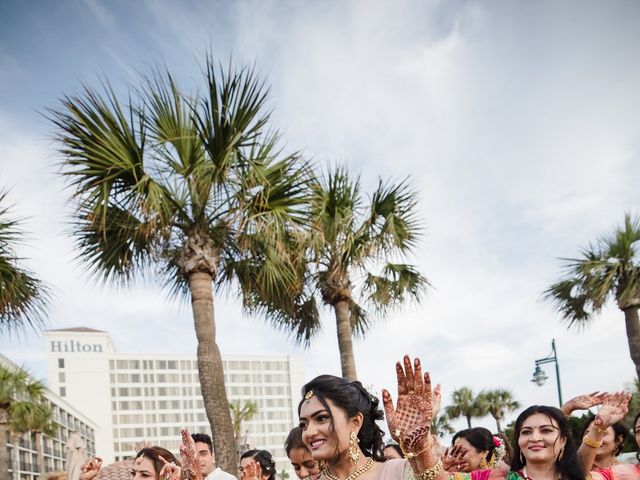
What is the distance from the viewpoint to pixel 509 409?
150ft

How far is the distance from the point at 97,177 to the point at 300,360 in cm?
11253

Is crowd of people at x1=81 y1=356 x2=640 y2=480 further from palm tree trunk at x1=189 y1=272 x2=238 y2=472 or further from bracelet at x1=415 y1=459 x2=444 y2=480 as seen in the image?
palm tree trunk at x1=189 y1=272 x2=238 y2=472

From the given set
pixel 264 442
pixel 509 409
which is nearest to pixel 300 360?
pixel 264 442

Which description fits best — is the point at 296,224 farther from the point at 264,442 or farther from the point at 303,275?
the point at 264,442

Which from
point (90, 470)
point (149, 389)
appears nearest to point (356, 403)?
point (90, 470)

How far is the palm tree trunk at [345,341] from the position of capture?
11.5 metres

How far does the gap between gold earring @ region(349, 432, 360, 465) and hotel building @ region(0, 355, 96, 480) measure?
51.9m

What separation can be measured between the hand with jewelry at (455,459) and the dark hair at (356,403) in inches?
45.6

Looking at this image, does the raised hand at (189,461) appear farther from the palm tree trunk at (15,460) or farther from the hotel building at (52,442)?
the palm tree trunk at (15,460)

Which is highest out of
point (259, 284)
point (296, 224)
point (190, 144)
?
point (190, 144)

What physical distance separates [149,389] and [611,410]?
108 meters

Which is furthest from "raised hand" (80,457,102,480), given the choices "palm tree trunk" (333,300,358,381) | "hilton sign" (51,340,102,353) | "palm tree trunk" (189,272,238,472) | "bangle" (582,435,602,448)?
"hilton sign" (51,340,102,353)

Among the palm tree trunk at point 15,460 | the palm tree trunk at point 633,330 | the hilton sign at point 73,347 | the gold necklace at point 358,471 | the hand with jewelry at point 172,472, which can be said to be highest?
the hilton sign at point 73,347

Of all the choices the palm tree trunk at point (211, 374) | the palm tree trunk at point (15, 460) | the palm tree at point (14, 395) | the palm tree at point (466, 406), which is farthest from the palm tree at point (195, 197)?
the palm tree trunk at point (15, 460)
